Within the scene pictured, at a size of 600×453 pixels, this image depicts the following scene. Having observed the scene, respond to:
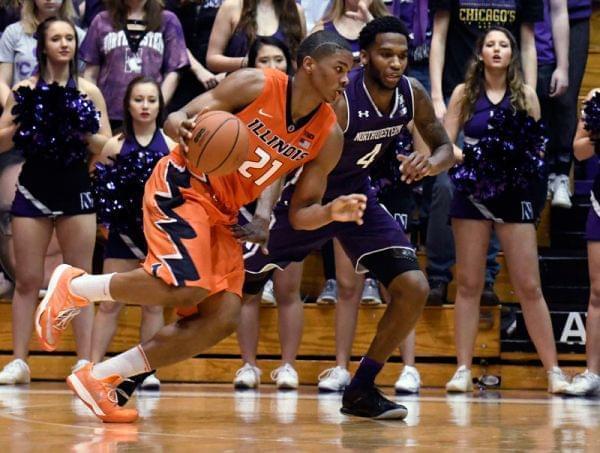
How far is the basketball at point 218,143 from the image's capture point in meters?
5.46

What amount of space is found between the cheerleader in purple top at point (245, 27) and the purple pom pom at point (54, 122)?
1153 mm

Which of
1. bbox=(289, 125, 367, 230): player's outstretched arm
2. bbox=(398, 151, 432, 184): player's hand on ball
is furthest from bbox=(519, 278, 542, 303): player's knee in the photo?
bbox=(289, 125, 367, 230): player's outstretched arm

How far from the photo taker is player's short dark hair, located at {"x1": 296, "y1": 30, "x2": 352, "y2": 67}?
227 inches

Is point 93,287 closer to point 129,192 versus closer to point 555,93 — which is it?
point 129,192

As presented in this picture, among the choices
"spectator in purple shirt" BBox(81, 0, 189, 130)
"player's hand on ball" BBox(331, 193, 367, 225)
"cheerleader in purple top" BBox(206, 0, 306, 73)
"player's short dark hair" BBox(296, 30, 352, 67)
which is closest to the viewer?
"player's hand on ball" BBox(331, 193, 367, 225)

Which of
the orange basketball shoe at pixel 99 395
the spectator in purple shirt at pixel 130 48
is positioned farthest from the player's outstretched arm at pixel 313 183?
the spectator in purple shirt at pixel 130 48

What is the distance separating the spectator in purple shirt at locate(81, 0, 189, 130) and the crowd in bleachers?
0.01 metres

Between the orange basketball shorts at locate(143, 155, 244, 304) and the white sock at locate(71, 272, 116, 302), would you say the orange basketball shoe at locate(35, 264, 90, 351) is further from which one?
the orange basketball shorts at locate(143, 155, 244, 304)

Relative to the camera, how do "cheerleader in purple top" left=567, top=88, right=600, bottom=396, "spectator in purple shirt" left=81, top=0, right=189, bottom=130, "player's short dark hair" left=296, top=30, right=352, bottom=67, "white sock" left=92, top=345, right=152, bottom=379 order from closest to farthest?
"player's short dark hair" left=296, top=30, right=352, bottom=67 → "white sock" left=92, top=345, right=152, bottom=379 → "cheerleader in purple top" left=567, top=88, right=600, bottom=396 → "spectator in purple shirt" left=81, top=0, right=189, bottom=130

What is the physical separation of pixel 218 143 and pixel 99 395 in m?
1.34

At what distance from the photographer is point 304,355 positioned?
9.03 metres

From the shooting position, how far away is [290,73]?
27.5 ft

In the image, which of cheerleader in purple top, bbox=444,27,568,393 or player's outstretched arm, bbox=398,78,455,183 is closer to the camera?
player's outstretched arm, bbox=398,78,455,183

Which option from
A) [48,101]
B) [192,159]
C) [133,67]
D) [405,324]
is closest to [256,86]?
[192,159]
